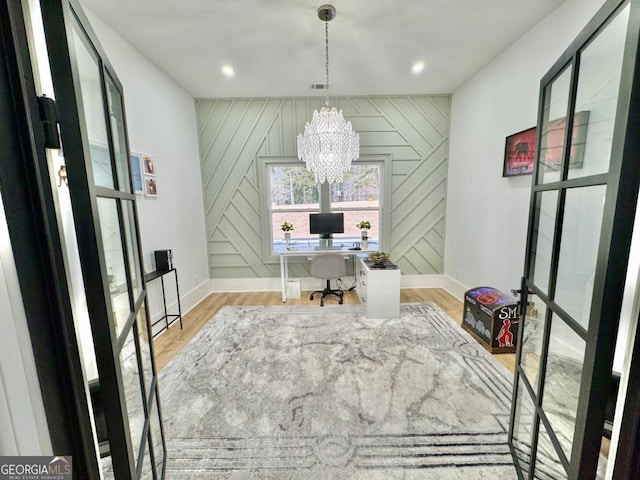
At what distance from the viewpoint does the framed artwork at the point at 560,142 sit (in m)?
1.03

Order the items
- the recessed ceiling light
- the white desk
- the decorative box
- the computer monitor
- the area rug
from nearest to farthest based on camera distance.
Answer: the area rug → the decorative box → the recessed ceiling light → the white desk → the computer monitor

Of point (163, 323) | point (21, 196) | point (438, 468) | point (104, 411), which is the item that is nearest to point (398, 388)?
point (438, 468)

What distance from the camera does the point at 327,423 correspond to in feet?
5.63

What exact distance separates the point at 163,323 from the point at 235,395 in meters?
1.65

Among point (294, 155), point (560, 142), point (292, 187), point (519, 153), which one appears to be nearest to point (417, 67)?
point (519, 153)

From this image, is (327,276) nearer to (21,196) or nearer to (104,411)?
(104,411)

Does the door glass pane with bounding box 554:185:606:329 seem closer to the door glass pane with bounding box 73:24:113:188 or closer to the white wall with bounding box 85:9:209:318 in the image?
the door glass pane with bounding box 73:24:113:188

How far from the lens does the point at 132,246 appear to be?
122cm

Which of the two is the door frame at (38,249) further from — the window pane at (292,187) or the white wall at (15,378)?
the window pane at (292,187)

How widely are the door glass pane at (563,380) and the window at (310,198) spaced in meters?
3.30

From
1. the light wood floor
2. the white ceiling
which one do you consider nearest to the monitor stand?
the light wood floor

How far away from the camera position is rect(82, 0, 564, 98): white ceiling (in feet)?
7.05

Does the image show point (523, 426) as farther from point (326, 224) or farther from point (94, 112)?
point (326, 224)
